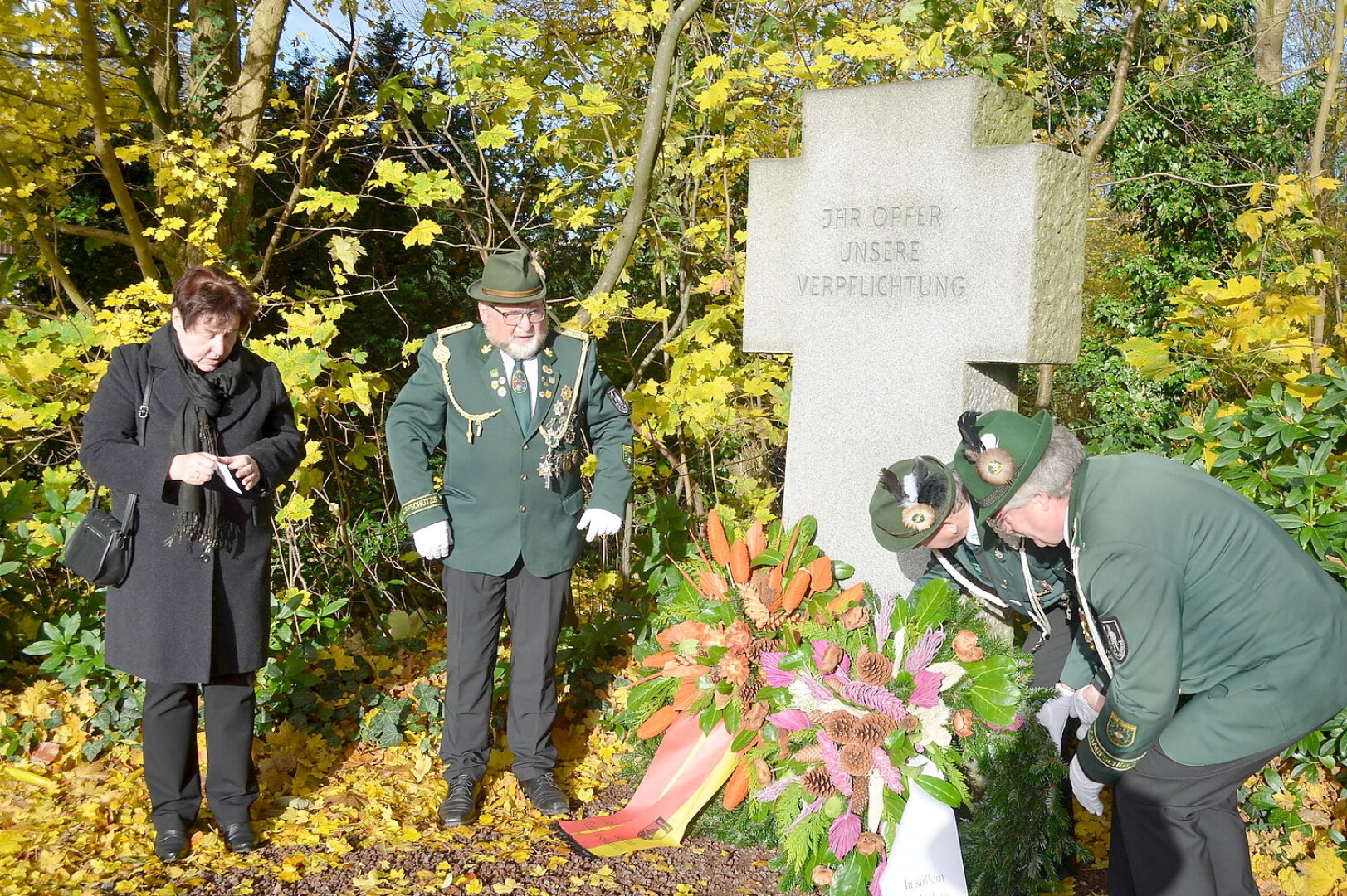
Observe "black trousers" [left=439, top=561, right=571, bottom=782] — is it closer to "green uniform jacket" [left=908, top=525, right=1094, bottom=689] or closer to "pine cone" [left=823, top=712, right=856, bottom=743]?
"pine cone" [left=823, top=712, right=856, bottom=743]

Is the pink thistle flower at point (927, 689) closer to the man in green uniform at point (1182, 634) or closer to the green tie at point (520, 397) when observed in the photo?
the man in green uniform at point (1182, 634)

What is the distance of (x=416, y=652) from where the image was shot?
5336 mm

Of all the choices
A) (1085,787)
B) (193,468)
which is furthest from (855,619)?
(193,468)

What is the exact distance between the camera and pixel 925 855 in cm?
294

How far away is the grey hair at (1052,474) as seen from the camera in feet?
8.69

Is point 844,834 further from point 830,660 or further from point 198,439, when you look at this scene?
point 198,439

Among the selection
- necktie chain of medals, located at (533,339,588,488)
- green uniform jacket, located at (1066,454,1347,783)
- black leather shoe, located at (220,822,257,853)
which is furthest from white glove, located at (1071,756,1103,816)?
black leather shoe, located at (220,822,257,853)

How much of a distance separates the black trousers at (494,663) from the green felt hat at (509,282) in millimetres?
904

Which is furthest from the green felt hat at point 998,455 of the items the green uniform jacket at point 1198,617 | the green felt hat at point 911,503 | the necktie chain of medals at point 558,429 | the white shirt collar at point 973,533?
the necktie chain of medals at point 558,429

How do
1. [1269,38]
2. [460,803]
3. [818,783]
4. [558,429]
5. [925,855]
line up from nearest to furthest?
[925,855] < [818,783] < [460,803] < [558,429] < [1269,38]

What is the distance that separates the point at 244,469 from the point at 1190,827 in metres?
2.78

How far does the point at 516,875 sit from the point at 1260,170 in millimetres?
9364

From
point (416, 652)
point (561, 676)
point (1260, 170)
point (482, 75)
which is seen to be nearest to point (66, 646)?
point (416, 652)

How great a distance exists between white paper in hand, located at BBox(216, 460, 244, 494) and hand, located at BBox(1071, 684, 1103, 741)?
254cm
